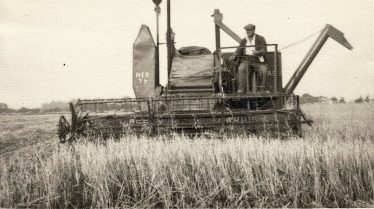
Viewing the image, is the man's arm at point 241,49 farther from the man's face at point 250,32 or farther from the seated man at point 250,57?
the man's face at point 250,32

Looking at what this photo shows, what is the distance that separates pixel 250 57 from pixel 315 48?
5.25 ft

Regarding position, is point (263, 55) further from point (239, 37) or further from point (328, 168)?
point (328, 168)

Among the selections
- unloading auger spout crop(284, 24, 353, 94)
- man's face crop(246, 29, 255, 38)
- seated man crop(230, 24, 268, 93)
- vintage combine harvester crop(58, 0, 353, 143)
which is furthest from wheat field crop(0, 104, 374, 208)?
man's face crop(246, 29, 255, 38)

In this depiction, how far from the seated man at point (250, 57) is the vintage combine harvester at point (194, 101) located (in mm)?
212

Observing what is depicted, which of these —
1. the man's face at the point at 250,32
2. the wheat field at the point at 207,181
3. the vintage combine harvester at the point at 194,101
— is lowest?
the wheat field at the point at 207,181

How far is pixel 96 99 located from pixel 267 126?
3.59 meters

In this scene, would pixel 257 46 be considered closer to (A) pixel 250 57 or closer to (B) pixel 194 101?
(A) pixel 250 57

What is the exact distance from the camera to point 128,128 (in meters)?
8.26

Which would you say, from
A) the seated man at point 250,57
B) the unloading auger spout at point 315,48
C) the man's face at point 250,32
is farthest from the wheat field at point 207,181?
the man's face at point 250,32

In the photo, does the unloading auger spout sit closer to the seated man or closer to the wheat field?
the seated man

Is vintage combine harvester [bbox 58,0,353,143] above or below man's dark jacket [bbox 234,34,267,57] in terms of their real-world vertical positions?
below

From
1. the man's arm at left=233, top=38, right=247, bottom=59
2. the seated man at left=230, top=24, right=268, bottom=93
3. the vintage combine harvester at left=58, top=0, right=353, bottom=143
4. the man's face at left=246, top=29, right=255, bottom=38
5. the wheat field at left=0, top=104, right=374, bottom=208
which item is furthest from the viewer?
the man's face at left=246, top=29, right=255, bottom=38

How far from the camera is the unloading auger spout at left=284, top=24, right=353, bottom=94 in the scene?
9.62m

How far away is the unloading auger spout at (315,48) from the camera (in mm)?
9617
